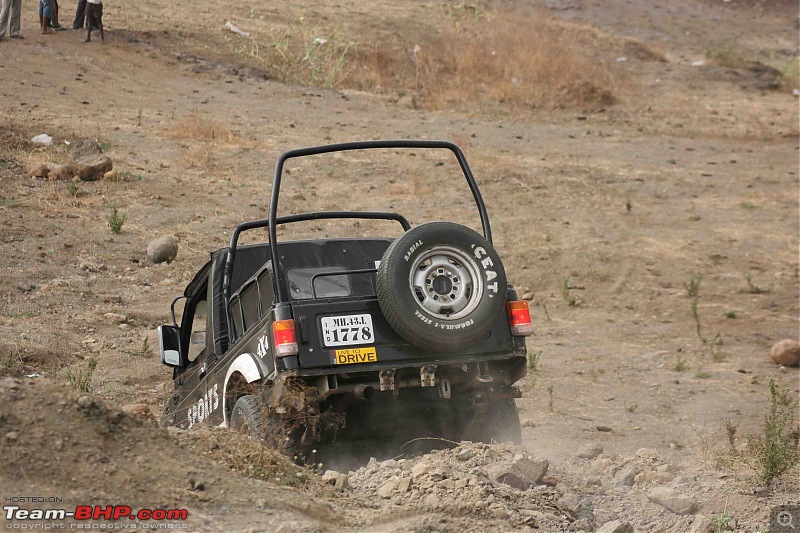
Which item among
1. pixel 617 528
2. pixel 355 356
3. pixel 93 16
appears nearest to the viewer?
pixel 617 528

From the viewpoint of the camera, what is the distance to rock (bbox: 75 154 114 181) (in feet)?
51.8

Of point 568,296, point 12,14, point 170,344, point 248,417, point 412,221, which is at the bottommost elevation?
point 568,296

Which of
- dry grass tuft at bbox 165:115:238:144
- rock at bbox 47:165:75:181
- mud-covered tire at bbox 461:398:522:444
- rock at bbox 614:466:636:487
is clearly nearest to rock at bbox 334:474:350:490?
mud-covered tire at bbox 461:398:522:444

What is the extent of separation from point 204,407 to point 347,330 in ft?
4.65

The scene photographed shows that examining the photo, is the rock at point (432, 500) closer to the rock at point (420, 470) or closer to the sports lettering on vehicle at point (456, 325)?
the rock at point (420, 470)

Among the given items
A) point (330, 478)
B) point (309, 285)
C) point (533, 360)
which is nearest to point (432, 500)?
point (330, 478)

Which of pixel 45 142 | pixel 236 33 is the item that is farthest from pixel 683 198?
pixel 236 33

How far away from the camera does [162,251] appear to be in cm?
1366

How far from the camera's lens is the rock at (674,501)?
577cm

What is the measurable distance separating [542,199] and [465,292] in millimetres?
10785

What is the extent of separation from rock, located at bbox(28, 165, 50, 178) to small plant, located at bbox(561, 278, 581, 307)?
712 centimetres

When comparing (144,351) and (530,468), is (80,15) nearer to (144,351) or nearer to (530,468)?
(144,351)

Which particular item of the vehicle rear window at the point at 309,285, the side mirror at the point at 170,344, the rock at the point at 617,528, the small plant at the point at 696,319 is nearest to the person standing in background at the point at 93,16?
the small plant at the point at 696,319

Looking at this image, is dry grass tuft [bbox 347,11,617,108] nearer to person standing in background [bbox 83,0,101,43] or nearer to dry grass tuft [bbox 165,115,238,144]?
dry grass tuft [bbox 165,115,238,144]
